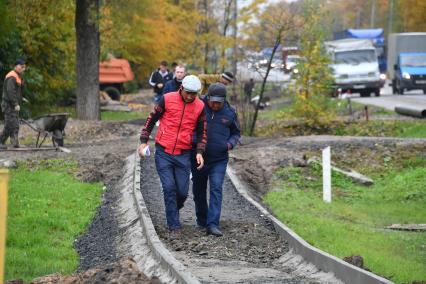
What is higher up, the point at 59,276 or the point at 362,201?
the point at 59,276

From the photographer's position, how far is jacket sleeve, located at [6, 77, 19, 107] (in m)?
21.7

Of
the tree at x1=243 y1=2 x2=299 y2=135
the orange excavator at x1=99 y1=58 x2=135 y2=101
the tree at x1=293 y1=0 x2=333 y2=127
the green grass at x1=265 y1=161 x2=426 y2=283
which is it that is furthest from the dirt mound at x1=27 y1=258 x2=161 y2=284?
the orange excavator at x1=99 y1=58 x2=135 y2=101

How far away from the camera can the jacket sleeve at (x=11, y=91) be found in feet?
71.1

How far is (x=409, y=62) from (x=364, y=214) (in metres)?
38.3

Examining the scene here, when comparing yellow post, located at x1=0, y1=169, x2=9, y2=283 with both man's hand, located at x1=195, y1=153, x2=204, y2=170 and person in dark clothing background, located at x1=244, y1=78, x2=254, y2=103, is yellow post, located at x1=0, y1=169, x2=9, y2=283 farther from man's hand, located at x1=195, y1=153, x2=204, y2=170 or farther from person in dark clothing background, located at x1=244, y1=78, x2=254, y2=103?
person in dark clothing background, located at x1=244, y1=78, x2=254, y2=103

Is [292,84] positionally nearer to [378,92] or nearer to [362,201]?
[362,201]

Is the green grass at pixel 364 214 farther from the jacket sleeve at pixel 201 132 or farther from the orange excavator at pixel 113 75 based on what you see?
the orange excavator at pixel 113 75

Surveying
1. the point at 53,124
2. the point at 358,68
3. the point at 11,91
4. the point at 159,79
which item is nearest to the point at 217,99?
the point at 11,91

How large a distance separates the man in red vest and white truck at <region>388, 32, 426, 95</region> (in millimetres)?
43253

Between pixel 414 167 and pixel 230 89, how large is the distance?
10476 millimetres

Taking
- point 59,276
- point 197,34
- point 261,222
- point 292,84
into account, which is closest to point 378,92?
point 197,34

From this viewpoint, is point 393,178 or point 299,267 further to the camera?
point 393,178

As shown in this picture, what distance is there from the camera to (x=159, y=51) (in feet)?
192

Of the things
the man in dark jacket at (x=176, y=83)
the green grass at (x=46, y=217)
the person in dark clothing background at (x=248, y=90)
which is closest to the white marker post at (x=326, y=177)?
the man in dark jacket at (x=176, y=83)
